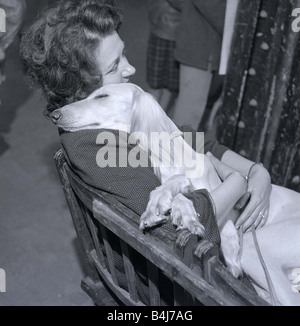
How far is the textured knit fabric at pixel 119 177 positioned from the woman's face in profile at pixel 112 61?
0.21 meters

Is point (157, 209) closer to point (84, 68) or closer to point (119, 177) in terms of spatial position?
point (119, 177)

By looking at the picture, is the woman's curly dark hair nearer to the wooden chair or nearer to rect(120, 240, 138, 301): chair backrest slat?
the wooden chair

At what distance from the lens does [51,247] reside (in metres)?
2.45

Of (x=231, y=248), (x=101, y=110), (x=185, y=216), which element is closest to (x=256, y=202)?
(x=231, y=248)

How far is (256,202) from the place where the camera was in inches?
60.5

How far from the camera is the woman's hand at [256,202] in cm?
152

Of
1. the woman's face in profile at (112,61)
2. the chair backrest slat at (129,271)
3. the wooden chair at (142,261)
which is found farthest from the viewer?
the woman's face in profile at (112,61)

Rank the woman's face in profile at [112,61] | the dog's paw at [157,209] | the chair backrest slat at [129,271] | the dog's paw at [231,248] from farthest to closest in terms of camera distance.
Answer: the woman's face in profile at [112,61], the dog's paw at [231,248], the chair backrest slat at [129,271], the dog's paw at [157,209]

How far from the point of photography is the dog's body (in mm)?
1444

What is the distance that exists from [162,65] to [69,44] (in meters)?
1.65

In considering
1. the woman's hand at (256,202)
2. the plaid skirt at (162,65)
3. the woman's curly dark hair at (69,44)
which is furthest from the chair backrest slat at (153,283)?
the plaid skirt at (162,65)

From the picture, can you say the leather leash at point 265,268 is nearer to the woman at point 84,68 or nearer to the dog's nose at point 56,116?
the woman at point 84,68
